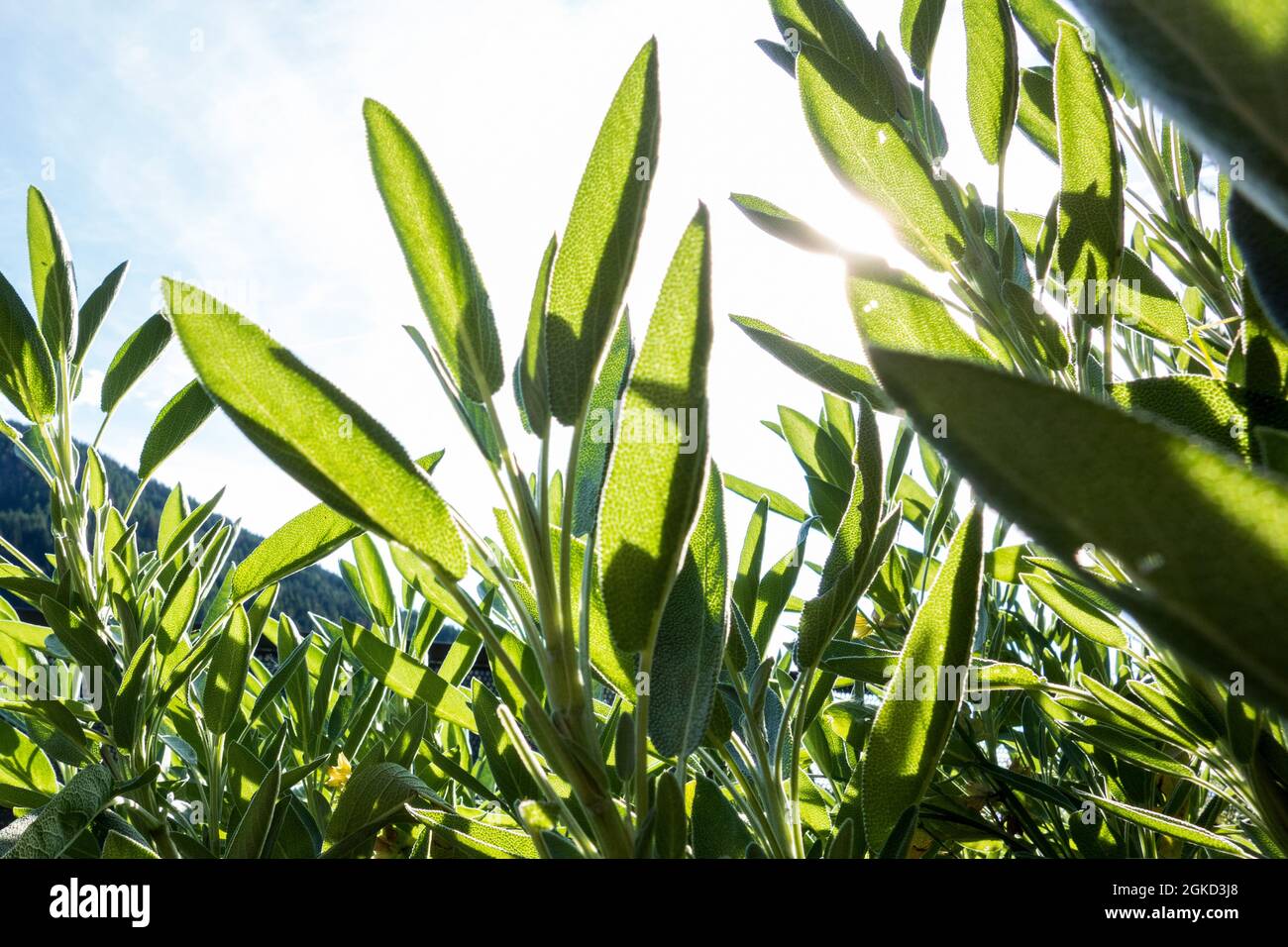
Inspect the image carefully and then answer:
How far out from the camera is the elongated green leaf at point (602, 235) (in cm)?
42

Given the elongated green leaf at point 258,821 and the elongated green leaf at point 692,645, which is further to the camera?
the elongated green leaf at point 258,821

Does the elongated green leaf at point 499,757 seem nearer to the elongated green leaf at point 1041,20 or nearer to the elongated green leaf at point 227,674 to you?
the elongated green leaf at point 227,674

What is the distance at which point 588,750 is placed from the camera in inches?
16.1

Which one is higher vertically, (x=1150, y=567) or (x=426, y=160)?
(x=426, y=160)

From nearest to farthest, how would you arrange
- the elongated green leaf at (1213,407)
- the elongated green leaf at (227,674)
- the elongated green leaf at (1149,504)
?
the elongated green leaf at (1149,504)
the elongated green leaf at (1213,407)
the elongated green leaf at (227,674)

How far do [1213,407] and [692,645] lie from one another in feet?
0.92

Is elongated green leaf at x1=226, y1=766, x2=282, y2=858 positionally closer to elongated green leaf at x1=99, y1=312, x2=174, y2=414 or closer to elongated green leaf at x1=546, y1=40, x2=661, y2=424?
elongated green leaf at x1=546, y1=40, x2=661, y2=424

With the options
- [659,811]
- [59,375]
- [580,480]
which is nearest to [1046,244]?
[580,480]

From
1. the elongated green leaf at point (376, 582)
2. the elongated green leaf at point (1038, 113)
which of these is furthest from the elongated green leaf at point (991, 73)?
the elongated green leaf at point (376, 582)

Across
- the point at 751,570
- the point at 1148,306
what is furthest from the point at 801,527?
the point at 1148,306

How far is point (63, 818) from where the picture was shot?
2.23 ft

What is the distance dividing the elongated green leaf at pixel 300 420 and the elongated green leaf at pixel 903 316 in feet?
1.07
